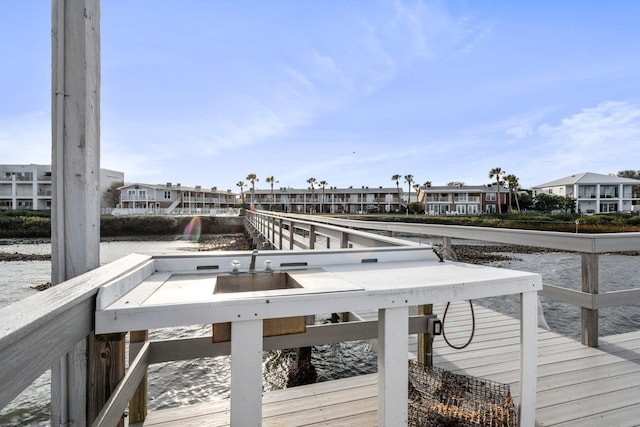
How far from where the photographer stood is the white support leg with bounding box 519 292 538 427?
168 centimetres

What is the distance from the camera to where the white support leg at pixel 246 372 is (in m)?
1.21

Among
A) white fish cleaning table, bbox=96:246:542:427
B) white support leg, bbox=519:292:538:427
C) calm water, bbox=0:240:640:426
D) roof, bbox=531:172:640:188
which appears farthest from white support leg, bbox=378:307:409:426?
roof, bbox=531:172:640:188

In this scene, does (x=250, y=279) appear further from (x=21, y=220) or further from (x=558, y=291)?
(x=21, y=220)

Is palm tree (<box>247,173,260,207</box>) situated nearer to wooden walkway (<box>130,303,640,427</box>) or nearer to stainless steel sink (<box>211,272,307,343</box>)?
wooden walkway (<box>130,303,640,427</box>)

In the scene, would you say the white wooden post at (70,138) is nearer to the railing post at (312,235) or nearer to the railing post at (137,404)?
the railing post at (137,404)

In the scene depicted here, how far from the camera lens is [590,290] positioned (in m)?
2.89

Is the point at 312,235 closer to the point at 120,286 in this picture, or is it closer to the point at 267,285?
the point at 267,285

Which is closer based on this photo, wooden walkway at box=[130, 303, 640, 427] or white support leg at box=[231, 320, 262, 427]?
white support leg at box=[231, 320, 262, 427]

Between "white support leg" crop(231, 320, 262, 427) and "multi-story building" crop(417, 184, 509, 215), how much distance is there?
5464cm

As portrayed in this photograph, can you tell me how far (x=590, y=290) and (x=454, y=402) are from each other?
1831 mm

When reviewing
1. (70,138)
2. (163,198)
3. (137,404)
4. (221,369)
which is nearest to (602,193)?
(221,369)

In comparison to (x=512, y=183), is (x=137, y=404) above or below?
below

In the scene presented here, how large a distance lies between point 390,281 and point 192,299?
0.92 m

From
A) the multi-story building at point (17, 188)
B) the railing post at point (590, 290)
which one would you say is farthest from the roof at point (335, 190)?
the railing post at point (590, 290)
